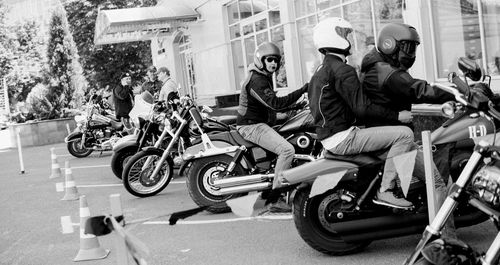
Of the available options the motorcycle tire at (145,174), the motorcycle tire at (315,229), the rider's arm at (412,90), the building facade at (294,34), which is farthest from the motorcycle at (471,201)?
the building facade at (294,34)

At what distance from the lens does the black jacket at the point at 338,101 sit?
5250 millimetres

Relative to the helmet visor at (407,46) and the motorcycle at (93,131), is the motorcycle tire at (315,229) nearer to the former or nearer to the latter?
the helmet visor at (407,46)

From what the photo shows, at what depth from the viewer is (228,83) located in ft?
75.5

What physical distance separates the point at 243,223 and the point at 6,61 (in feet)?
137

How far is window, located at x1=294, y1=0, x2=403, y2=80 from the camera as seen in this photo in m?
13.0

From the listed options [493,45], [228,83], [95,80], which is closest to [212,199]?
[493,45]

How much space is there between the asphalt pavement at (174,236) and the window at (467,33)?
4.64 meters

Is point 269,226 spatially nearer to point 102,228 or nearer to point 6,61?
point 102,228

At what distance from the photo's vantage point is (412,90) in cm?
498

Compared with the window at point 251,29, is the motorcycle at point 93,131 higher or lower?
lower

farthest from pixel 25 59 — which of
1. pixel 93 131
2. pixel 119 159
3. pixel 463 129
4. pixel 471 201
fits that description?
pixel 471 201

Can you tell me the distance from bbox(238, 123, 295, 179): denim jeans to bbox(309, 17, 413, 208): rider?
1.31m

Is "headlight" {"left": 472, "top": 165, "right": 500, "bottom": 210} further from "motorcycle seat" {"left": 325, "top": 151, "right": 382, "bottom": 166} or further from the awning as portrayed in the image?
the awning

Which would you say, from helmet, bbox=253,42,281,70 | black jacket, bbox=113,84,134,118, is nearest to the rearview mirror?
helmet, bbox=253,42,281,70
